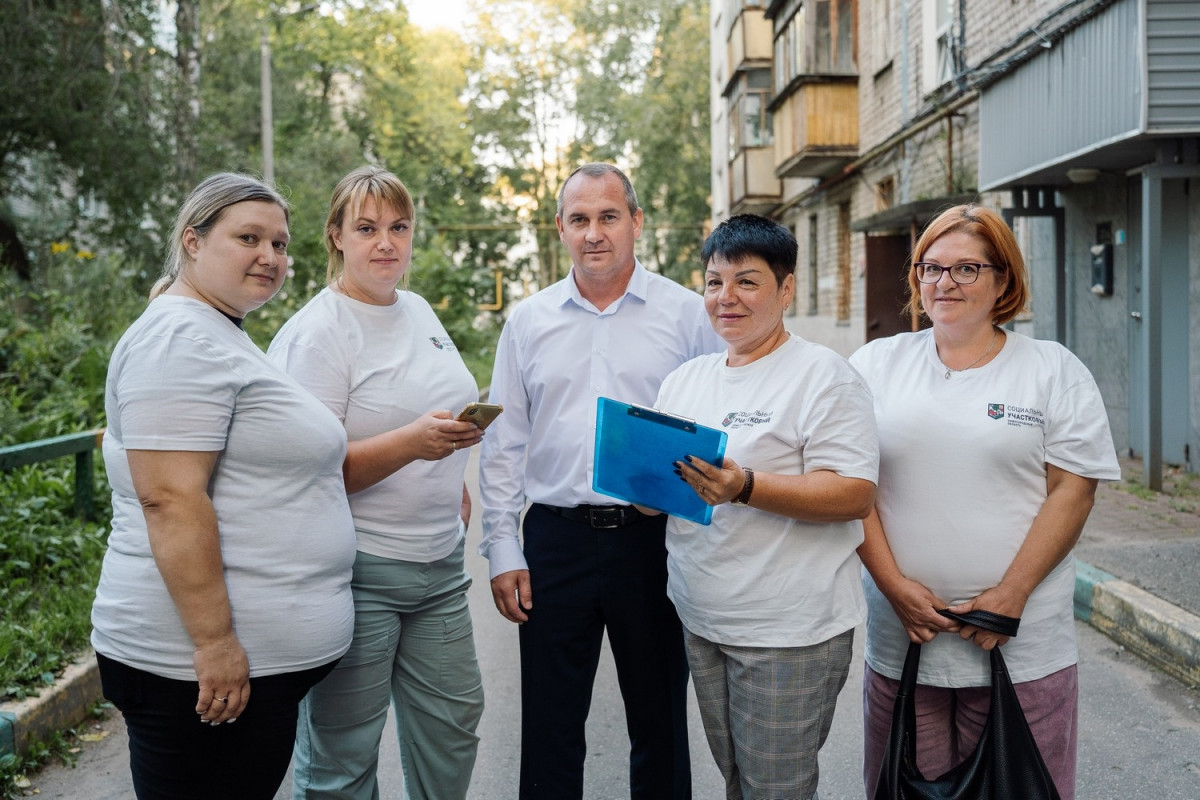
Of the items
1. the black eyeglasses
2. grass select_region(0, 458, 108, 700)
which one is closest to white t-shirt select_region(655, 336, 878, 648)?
the black eyeglasses

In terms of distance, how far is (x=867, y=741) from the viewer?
2.87 m

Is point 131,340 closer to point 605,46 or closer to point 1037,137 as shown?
point 1037,137

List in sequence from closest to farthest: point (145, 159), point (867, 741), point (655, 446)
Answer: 1. point (655, 446)
2. point (867, 741)
3. point (145, 159)

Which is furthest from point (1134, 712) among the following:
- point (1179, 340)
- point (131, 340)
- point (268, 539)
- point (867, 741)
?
point (1179, 340)

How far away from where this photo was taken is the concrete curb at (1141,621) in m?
4.90

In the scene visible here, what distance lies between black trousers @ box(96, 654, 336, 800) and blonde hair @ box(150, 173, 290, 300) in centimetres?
90

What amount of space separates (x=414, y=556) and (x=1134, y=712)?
11.0 feet

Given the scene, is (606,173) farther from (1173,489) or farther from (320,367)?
(1173,489)

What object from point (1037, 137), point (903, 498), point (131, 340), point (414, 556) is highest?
point (1037, 137)

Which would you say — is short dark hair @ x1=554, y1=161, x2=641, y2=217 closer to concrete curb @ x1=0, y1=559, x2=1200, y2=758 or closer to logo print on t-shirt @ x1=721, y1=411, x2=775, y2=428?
logo print on t-shirt @ x1=721, y1=411, x2=775, y2=428

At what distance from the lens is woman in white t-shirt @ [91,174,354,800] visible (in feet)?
7.29

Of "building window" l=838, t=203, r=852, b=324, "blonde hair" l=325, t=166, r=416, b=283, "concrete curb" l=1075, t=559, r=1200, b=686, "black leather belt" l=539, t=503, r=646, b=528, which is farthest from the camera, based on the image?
"building window" l=838, t=203, r=852, b=324

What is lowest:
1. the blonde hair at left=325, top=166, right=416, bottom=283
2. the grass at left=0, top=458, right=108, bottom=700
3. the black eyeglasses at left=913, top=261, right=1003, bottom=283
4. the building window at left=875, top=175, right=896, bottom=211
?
the grass at left=0, top=458, right=108, bottom=700

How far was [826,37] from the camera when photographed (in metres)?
18.8
